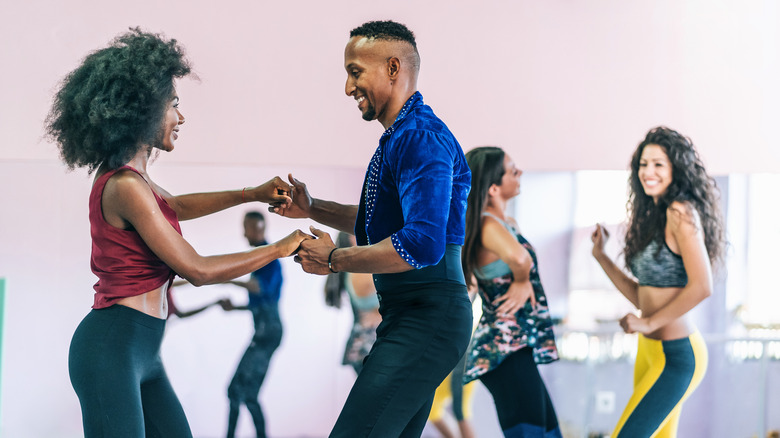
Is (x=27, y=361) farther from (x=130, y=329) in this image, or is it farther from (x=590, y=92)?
(x=590, y=92)

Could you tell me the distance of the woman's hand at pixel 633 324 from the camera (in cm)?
316

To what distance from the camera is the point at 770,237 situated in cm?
444

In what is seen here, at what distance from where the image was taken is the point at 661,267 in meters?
3.41

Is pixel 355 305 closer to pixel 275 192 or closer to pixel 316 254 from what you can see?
pixel 275 192

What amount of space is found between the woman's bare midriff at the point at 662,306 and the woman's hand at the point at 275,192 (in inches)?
65.0

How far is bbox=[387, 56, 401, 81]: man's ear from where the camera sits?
7.13ft

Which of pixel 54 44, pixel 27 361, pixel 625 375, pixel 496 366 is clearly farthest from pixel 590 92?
pixel 27 361

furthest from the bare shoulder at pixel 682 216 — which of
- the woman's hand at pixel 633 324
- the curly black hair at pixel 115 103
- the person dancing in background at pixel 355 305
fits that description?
the curly black hair at pixel 115 103

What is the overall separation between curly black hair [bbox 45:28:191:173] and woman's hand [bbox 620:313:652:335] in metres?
1.90

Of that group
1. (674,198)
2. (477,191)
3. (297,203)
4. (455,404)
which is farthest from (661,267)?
(297,203)

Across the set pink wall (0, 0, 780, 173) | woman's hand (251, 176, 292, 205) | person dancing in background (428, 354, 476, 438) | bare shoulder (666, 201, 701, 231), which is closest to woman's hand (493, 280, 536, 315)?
bare shoulder (666, 201, 701, 231)

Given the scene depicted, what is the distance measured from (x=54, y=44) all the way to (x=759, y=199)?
3822 millimetres

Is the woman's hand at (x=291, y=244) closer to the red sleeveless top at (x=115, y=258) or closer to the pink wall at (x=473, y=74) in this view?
the red sleeveless top at (x=115, y=258)

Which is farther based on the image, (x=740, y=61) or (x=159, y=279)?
(x=740, y=61)
